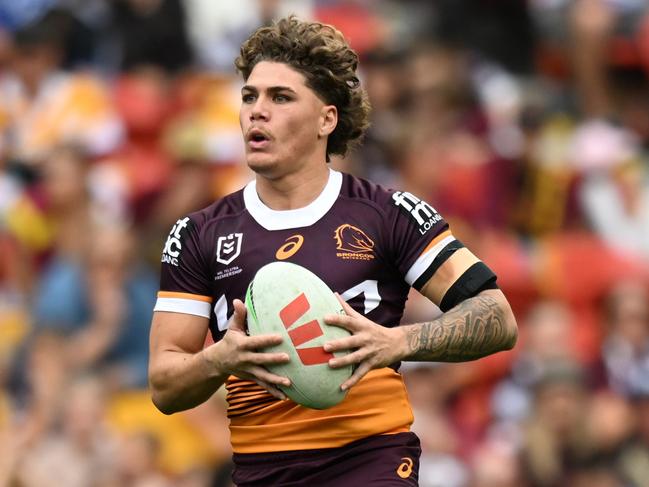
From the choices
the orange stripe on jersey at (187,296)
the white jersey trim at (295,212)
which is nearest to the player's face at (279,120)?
the white jersey trim at (295,212)

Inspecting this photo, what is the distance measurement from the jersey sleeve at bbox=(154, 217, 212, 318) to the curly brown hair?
0.73 meters

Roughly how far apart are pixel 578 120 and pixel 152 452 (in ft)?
14.0

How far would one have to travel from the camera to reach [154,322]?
5.54 metres

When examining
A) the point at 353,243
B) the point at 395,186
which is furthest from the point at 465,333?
the point at 395,186

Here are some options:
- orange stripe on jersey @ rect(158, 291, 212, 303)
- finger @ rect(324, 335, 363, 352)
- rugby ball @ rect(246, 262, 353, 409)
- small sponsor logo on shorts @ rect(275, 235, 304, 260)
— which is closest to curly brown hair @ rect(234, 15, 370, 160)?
small sponsor logo on shorts @ rect(275, 235, 304, 260)

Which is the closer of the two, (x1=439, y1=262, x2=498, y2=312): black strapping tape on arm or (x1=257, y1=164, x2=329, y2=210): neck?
(x1=439, y1=262, x2=498, y2=312): black strapping tape on arm

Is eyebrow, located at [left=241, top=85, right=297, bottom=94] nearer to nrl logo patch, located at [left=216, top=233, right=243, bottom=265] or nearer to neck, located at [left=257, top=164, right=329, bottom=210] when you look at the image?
neck, located at [left=257, top=164, right=329, bottom=210]

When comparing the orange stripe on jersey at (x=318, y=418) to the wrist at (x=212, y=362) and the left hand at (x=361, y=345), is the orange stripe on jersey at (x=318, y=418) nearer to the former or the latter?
the wrist at (x=212, y=362)

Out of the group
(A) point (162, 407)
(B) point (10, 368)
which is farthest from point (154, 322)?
(B) point (10, 368)

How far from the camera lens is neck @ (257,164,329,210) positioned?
5.55 m

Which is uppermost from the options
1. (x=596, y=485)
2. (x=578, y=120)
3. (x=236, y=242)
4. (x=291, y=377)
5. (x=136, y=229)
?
(x=578, y=120)

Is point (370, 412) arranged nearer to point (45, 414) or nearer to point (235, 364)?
point (235, 364)

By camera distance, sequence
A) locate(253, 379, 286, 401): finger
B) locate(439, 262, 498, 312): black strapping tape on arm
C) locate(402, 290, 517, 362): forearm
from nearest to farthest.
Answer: locate(253, 379, 286, 401): finger, locate(402, 290, 517, 362): forearm, locate(439, 262, 498, 312): black strapping tape on arm

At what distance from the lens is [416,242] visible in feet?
17.9
